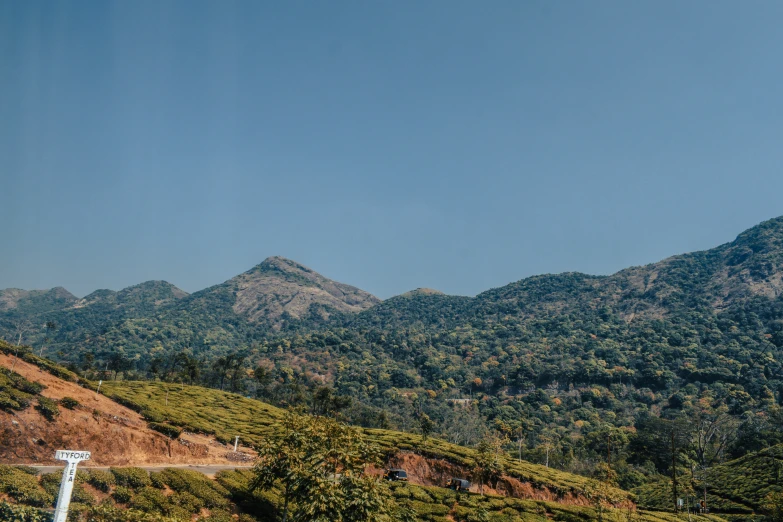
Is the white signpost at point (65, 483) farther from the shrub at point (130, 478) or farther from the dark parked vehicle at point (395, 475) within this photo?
the dark parked vehicle at point (395, 475)

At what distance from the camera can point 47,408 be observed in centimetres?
3797

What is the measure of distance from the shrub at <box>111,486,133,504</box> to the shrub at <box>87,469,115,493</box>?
617 millimetres

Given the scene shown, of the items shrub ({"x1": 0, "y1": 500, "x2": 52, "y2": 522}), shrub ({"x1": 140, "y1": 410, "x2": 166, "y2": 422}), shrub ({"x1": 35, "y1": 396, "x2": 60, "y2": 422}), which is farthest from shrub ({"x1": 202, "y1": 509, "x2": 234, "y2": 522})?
shrub ({"x1": 140, "y1": 410, "x2": 166, "y2": 422})

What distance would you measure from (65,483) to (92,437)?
28494mm

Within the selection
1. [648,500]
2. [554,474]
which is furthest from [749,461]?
[554,474]

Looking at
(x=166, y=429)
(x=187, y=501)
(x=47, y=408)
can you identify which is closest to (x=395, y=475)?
(x=166, y=429)

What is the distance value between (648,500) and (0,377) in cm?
8557

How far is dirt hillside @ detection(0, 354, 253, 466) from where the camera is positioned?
34.1m

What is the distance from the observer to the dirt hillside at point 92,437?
3409 centimetres

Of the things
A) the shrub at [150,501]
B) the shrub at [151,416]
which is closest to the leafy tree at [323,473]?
the shrub at [150,501]

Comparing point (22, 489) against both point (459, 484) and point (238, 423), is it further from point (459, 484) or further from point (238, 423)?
point (238, 423)

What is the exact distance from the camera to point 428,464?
215 feet

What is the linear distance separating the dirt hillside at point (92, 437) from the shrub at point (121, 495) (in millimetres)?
9400

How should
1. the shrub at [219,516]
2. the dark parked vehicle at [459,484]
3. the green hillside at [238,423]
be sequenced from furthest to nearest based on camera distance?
the green hillside at [238,423] → the dark parked vehicle at [459,484] → the shrub at [219,516]
